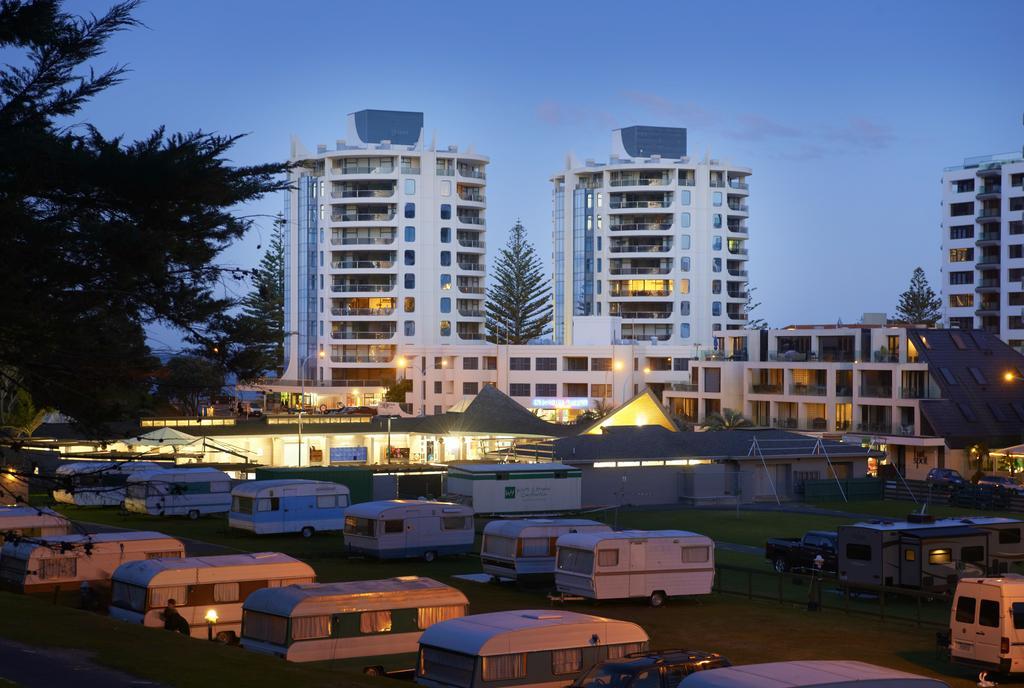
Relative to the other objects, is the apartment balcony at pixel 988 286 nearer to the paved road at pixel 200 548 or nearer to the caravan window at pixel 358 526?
the caravan window at pixel 358 526

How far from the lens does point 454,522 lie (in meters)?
34.4

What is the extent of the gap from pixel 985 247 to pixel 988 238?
2.62 feet

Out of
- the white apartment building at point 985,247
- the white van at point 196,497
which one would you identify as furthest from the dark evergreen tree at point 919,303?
the white van at point 196,497

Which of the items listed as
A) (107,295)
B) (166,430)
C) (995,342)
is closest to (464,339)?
(995,342)

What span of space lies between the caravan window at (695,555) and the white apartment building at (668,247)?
81.4 meters

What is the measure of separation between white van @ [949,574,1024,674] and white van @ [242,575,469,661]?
26.1 feet

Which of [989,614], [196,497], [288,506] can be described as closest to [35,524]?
[288,506]

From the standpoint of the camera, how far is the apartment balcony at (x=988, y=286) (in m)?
100

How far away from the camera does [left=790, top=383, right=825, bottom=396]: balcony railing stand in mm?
75375

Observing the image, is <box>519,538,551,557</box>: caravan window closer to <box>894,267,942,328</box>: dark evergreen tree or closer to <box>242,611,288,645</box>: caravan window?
<box>242,611,288,645</box>: caravan window

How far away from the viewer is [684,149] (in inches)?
4633

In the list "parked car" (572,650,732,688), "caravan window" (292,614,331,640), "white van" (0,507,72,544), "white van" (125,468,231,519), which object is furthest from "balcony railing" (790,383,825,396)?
"parked car" (572,650,732,688)

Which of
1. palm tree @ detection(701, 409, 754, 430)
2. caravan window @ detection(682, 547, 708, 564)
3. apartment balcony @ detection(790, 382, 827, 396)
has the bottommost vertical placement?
caravan window @ detection(682, 547, 708, 564)

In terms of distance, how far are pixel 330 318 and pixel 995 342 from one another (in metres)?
53.1
